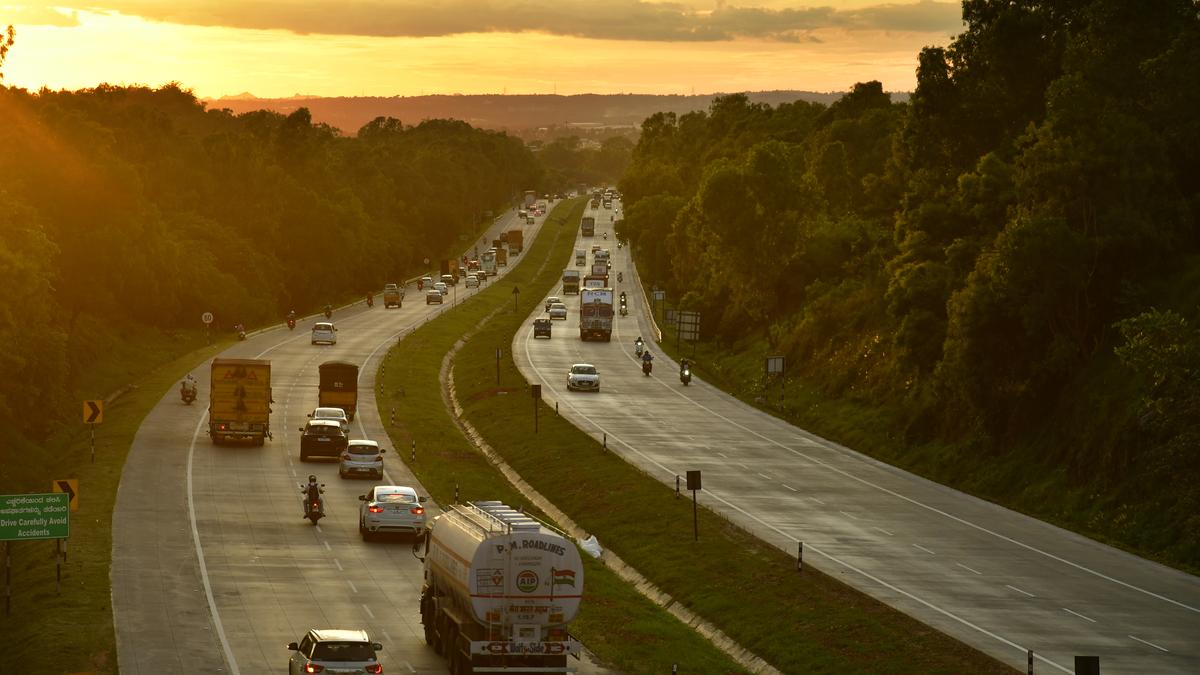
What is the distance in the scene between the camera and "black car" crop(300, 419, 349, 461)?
74000 mm

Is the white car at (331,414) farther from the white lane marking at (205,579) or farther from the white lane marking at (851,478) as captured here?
the white lane marking at (851,478)

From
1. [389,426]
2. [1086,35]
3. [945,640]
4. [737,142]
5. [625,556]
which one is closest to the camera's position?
[945,640]

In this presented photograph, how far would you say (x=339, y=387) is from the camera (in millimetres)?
90000

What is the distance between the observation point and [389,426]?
8850 cm

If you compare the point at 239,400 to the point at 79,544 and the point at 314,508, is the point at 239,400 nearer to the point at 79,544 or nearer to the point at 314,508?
the point at 314,508

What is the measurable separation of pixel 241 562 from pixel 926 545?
74.3 feet

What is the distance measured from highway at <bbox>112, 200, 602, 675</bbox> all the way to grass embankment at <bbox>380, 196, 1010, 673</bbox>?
134 inches

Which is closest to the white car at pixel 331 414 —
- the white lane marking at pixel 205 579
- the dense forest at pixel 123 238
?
the white lane marking at pixel 205 579

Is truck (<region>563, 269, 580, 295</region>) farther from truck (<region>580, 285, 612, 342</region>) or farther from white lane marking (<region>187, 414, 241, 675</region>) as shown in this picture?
white lane marking (<region>187, 414, 241, 675</region>)

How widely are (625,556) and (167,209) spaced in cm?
12415

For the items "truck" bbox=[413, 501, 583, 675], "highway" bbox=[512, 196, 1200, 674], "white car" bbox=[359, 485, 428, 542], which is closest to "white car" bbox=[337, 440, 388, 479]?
"highway" bbox=[512, 196, 1200, 674]

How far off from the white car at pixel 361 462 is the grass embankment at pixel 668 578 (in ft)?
7.06

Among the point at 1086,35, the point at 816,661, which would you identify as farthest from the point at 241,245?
the point at 816,661

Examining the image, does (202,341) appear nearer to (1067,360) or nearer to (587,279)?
(587,279)
